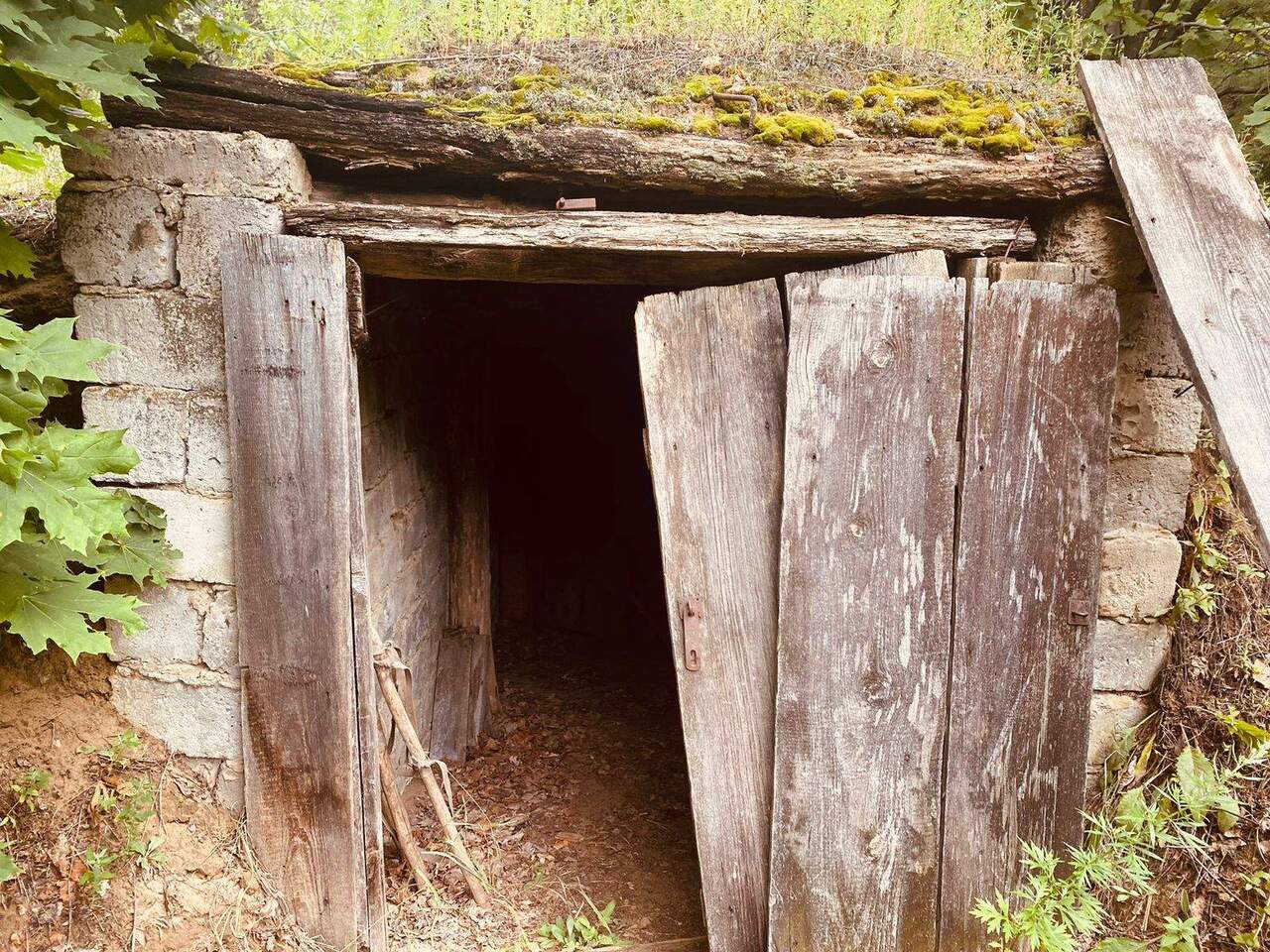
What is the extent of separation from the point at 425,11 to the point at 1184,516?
3.08 metres

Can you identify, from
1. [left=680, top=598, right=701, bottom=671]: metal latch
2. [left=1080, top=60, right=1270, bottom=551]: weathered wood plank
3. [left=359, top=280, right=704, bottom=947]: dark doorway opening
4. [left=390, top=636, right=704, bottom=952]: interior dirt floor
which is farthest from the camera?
[left=359, top=280, right=704, bottom=947]: dark doorway opening

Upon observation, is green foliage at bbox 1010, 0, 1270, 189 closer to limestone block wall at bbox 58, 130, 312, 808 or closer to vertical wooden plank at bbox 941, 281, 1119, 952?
vertical wooden plank at bbox 941, 281, 1119, 952

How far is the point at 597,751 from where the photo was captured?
3979 millimetres

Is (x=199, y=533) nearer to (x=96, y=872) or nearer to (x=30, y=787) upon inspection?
(x=30, y=787)

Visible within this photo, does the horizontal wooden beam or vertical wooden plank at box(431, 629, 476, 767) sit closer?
the horizontal wooden beam

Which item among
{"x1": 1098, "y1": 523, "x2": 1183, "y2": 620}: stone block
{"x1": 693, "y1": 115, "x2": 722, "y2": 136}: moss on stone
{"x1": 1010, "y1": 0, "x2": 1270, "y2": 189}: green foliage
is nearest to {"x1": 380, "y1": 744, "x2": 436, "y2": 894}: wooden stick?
{"x1": 693, "y1": 115, "x2": 722, "y2": 136}: moss on stone

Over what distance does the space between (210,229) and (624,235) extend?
3.48 feet

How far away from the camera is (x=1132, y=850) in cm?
195

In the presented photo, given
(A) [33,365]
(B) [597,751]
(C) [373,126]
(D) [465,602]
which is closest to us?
(A) [33,365]

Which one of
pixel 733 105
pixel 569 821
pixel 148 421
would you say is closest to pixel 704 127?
pixel 733 105

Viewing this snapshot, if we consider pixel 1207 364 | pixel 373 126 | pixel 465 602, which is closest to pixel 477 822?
pixel 465 602

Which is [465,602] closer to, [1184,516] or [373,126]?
[373,126]

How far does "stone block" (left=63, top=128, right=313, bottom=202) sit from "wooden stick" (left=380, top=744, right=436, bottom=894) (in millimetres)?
1716

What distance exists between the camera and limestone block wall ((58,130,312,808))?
1977 millimetres
